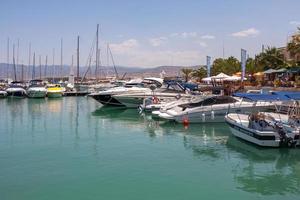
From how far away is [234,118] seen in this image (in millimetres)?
24734

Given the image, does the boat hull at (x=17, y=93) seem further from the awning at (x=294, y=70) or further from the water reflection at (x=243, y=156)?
the awning at (x=294, y=70)

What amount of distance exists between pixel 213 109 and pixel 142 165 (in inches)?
529

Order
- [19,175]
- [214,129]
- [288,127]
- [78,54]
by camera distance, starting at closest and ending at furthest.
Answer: [19,175], [288,127], [214,129], [78,54]

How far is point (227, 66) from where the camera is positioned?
8344 centimetres

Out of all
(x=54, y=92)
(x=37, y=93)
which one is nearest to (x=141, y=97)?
(x=54, y=92)

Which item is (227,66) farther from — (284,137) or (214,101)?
(284,137)

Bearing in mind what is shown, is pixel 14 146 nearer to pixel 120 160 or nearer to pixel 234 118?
pixel 120 160

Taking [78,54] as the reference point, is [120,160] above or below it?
below

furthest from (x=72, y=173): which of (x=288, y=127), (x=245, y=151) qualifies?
(x=288, y=127)

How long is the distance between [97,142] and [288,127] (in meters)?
10.7

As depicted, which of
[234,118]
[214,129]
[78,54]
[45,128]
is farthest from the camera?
[78,54]

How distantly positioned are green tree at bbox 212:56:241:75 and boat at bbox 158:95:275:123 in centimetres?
5190

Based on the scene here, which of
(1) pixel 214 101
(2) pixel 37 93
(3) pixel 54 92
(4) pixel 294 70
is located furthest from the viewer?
(3) pixel 54 92

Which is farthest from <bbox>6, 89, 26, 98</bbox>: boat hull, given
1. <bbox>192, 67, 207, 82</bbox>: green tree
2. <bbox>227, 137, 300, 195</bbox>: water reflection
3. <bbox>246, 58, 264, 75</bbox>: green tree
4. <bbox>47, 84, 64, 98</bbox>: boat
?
<bbox>227, 137, 300, 195</bbox>: water reflection
